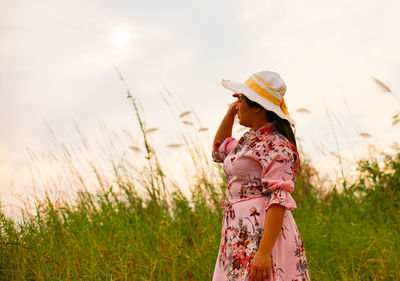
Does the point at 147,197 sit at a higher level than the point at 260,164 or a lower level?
A: higher

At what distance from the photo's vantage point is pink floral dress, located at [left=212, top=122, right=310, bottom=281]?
2.23 m

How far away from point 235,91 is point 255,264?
907 millimetres

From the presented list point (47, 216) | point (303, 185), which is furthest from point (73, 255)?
point (303, 185)

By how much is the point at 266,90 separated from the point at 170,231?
222 cm

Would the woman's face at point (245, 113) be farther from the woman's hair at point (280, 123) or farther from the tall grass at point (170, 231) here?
the tall grass at point (170, 231)

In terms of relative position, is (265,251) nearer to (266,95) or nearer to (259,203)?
(259,203)

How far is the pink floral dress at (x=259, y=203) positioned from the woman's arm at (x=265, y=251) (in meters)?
0.07

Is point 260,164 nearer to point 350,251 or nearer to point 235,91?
point 235,91

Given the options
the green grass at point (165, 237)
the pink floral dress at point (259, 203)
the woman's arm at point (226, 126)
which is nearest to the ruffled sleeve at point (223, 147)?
the woman's arm at point (226, 126)

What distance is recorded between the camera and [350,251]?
402 cm

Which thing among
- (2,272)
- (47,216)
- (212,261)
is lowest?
(212,261)

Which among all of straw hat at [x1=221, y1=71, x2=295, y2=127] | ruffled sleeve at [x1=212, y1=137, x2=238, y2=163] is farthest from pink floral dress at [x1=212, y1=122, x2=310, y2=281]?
ruffled sleeve at [x1=212, y1=137, x2=238, y2=163]

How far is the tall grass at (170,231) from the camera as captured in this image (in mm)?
3787

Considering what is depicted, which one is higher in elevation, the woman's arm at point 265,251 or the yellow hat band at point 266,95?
the yellow hat band at point 266,95
